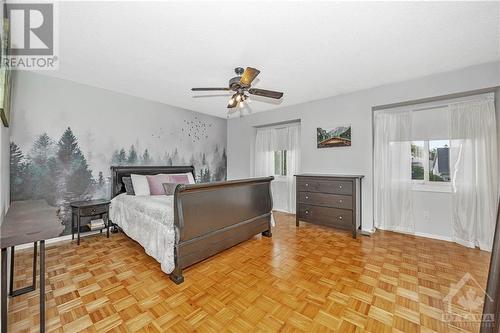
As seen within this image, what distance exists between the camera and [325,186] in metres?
3.73

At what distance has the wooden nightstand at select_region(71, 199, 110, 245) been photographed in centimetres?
311

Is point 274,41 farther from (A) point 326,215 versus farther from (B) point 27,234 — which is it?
(A) point 326,215

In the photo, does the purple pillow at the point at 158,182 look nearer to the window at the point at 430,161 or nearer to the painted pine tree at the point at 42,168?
the painted pine tree at the point at 42,168

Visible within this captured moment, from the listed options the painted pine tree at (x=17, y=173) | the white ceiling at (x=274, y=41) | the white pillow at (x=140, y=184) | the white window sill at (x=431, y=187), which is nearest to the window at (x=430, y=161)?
the white window sill at (x=431, y=187)

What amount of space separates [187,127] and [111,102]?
63.5 inches

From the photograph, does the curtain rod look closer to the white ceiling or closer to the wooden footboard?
the white ceiling

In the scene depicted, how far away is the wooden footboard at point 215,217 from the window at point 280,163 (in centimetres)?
187

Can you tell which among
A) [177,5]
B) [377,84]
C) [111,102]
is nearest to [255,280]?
[177,5]

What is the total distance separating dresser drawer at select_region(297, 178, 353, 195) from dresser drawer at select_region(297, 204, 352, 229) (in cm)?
31

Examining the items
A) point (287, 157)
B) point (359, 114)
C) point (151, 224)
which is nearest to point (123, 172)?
point (151, 224)

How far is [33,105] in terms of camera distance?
3020 millimetres

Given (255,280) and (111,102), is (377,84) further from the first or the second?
(111,102)

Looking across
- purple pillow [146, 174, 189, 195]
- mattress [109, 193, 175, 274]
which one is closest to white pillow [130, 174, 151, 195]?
purple pillow [146, 174, 189, 195]

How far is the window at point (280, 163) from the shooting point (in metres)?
5.28
